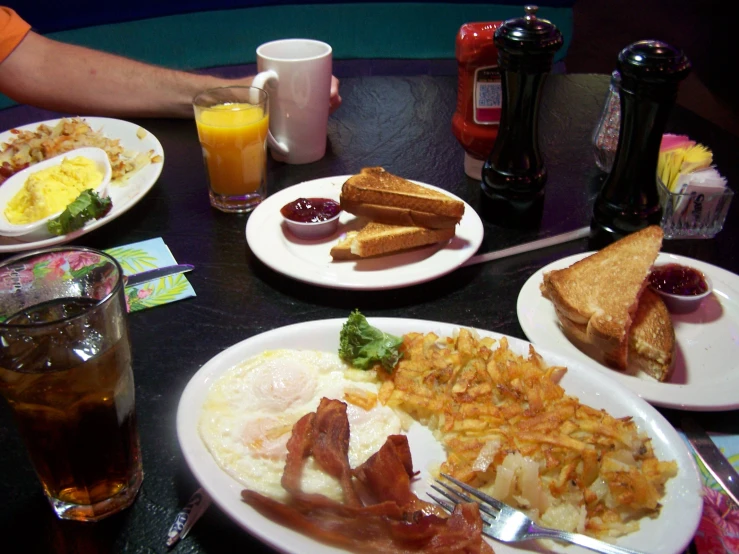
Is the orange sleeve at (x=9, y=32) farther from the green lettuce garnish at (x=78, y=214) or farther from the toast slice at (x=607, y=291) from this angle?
the toast slice at (x=607, y=291)

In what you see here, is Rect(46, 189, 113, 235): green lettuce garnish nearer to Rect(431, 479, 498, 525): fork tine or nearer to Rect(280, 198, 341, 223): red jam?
Rect(280, 198, 341, 223): red jam

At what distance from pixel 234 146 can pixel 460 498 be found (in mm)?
1621

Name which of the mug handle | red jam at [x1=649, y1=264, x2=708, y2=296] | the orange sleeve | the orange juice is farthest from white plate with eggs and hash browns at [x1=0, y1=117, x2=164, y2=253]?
red jam at [x1=649, y1=264, x2=708, y2=296]

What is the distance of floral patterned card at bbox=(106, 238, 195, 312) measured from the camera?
72.2 inches

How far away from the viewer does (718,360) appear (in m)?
1.61

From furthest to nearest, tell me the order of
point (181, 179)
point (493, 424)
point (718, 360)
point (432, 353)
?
point (181, 179) < point (718, 360) < point (432, 353) < point (493, 424)

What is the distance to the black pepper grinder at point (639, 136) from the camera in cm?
177

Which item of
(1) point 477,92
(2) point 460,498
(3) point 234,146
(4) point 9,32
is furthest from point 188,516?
(4) point 9,32

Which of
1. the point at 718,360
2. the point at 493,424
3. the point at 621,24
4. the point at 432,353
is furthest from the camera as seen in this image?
the point at 621,24

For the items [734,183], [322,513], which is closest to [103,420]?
[322,513]

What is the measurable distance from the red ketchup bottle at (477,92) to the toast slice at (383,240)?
2.02ft

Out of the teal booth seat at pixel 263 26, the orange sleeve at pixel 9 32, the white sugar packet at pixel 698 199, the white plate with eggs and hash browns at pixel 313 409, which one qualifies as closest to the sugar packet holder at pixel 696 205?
the white sugar packet at pixel 698 199

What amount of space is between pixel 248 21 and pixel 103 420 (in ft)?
14.8

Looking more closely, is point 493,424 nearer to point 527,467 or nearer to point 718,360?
point 527,467
